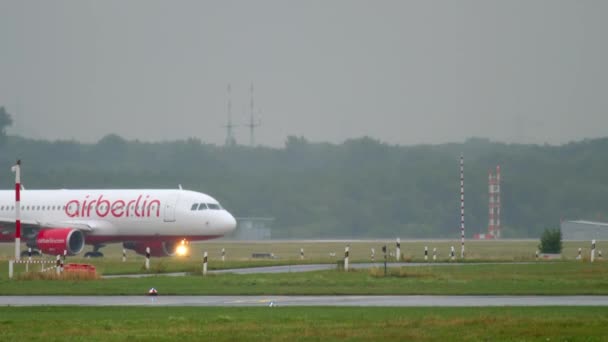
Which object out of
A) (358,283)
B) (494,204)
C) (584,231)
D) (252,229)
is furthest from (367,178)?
(358,283)

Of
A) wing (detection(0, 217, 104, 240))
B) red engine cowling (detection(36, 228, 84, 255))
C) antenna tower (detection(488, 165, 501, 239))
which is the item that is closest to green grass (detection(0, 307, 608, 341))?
red engine cowling (detection(36, 228, 84, 255))

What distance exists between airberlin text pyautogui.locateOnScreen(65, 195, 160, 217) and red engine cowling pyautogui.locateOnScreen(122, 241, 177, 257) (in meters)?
1.85

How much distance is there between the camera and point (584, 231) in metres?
89.6

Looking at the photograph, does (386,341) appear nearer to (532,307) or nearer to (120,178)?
(532,307)

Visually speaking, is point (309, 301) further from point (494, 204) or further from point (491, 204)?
point (494, 204)

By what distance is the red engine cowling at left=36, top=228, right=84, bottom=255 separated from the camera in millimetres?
60719

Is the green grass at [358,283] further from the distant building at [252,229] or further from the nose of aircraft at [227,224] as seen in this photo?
the distant building at [252,229]

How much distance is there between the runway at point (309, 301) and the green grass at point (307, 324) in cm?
186

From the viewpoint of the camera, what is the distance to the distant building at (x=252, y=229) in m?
97.6

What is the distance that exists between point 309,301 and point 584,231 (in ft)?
208

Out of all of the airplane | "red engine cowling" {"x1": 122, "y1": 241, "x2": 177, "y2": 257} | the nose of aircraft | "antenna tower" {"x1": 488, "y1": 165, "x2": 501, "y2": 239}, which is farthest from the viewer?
"antenna tower" {"x1": 488, "y1": 165, "x2": 501, "y2": 239}

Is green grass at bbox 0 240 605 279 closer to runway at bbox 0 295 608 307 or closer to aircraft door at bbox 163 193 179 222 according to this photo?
aircraft door at bbox 163 193 179 222

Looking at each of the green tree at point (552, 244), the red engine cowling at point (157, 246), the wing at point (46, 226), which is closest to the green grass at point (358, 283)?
the green tree at point (552, 244)

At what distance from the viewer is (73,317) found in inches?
961
